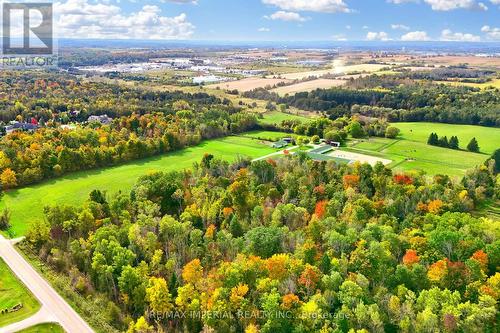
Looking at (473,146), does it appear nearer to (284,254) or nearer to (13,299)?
(284,254)

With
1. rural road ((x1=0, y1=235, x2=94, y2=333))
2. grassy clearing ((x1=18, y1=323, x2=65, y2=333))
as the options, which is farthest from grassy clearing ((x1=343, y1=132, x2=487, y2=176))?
grassy clearing ((x1=18, y1=323, x2=65, y2=333))

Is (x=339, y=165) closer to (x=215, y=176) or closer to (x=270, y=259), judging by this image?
(x=215, y=176)

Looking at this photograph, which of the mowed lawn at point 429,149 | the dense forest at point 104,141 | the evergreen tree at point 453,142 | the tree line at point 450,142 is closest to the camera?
the dense forest at point 104,141

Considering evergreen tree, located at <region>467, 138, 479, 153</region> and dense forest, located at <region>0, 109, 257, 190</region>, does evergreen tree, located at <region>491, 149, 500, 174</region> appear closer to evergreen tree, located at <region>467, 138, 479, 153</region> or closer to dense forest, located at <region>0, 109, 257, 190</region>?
evergreen tree, located at <region>467, 138, 479, 153</region>

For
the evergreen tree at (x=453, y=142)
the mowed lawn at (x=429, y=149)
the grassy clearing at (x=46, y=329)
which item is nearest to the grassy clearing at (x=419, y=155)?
the mowed lawn at (x=429, y=149)

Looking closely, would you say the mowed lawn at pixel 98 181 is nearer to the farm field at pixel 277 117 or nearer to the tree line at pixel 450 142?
the farm field at pixel 277 117
